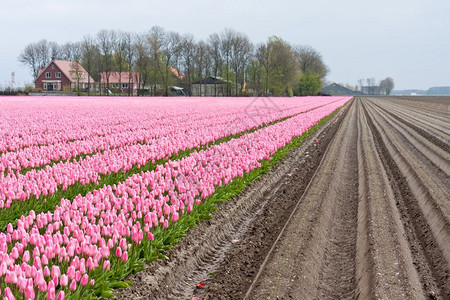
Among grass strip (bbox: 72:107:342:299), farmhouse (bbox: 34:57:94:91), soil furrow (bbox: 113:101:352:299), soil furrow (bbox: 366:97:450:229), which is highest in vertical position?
farmhouse (bbox: 34:57:94:91)

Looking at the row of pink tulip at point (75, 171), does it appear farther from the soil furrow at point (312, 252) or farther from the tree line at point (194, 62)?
the tree line at point (194, 62)

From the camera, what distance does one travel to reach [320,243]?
6773mm

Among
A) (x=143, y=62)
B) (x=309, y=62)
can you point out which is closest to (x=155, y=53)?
(x=143, y=62)

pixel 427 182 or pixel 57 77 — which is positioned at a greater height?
pixel 57 77

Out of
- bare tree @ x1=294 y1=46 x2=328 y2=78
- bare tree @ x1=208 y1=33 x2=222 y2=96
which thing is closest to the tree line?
bare tree @ x1=208 y1=33 x2=222 y2=96

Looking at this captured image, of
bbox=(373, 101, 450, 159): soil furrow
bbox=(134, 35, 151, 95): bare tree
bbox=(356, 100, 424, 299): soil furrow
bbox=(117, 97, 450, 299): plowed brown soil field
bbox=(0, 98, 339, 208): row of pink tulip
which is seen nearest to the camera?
bbox=(356, 100, 424, 299): soil furrow

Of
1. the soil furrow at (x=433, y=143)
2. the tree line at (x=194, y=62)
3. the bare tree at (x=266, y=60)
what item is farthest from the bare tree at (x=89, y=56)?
the soil furrow at (x=433, y=143)

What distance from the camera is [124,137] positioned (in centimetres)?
1489

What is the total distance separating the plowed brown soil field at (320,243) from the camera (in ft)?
17.2

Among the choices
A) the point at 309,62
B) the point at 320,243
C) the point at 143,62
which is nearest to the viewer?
the point at 320,243

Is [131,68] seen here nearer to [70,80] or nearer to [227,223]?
[70,80]

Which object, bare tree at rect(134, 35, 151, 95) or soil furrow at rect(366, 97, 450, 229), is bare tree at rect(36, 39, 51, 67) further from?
soil furrow at rect(366, 97, 450, 229)

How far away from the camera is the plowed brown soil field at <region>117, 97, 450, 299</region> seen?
523 cm

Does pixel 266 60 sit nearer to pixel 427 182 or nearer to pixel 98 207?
pixel 427 182
